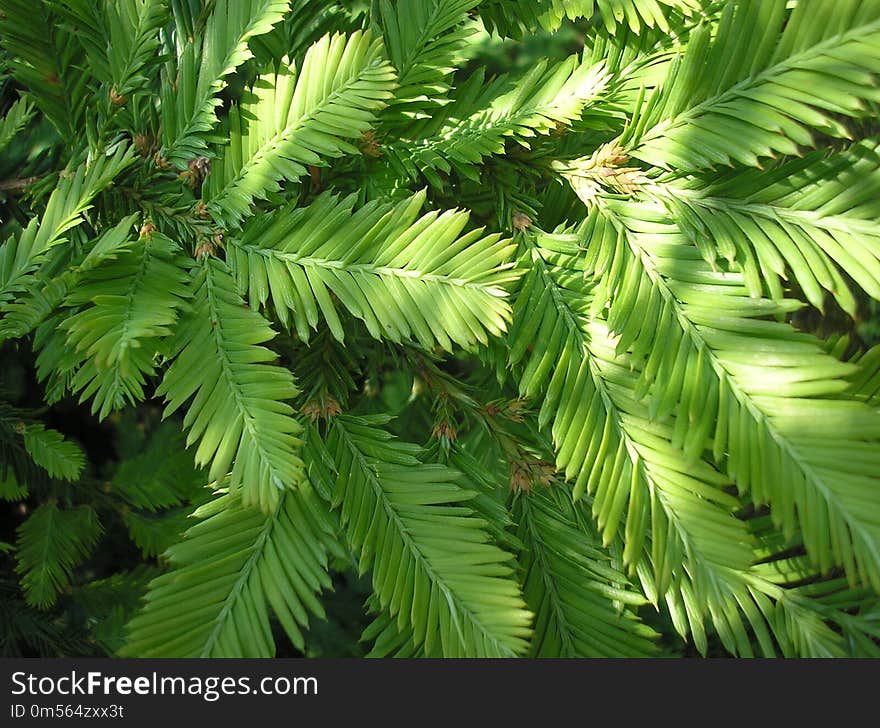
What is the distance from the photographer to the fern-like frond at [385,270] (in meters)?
0.71

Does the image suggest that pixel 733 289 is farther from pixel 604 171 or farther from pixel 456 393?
pixel 456 393

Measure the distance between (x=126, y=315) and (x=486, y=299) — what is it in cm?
35

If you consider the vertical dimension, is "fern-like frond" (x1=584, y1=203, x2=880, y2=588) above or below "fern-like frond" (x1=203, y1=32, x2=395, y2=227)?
below

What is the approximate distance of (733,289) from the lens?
2.39ft

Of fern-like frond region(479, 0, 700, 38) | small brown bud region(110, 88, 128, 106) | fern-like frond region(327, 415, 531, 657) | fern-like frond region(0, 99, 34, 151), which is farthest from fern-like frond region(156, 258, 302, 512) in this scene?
fern-like frond region(479, 0, 700, 38)

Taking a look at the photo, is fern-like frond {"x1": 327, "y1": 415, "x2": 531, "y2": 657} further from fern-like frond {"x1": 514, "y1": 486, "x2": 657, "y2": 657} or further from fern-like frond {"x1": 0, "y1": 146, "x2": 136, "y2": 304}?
fern-like frond {"x1": 0, "y1": 146, "x2": 136, "y2": 304}

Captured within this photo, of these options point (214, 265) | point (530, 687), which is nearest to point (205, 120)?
point (214, 265)

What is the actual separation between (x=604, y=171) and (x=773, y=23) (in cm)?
22

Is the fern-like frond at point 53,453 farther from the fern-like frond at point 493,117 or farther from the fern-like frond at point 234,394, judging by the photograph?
the fern-like frond at point 493,117

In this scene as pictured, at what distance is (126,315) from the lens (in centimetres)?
68

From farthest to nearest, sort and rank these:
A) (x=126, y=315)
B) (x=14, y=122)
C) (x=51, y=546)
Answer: (x=51, y=546)
(x=14, y=122)
(x=126, y=315)

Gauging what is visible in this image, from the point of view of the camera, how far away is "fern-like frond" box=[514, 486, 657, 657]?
0.81 meters

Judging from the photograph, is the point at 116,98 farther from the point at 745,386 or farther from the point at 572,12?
the point at 745,386

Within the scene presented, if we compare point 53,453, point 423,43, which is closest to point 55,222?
point 53,453
